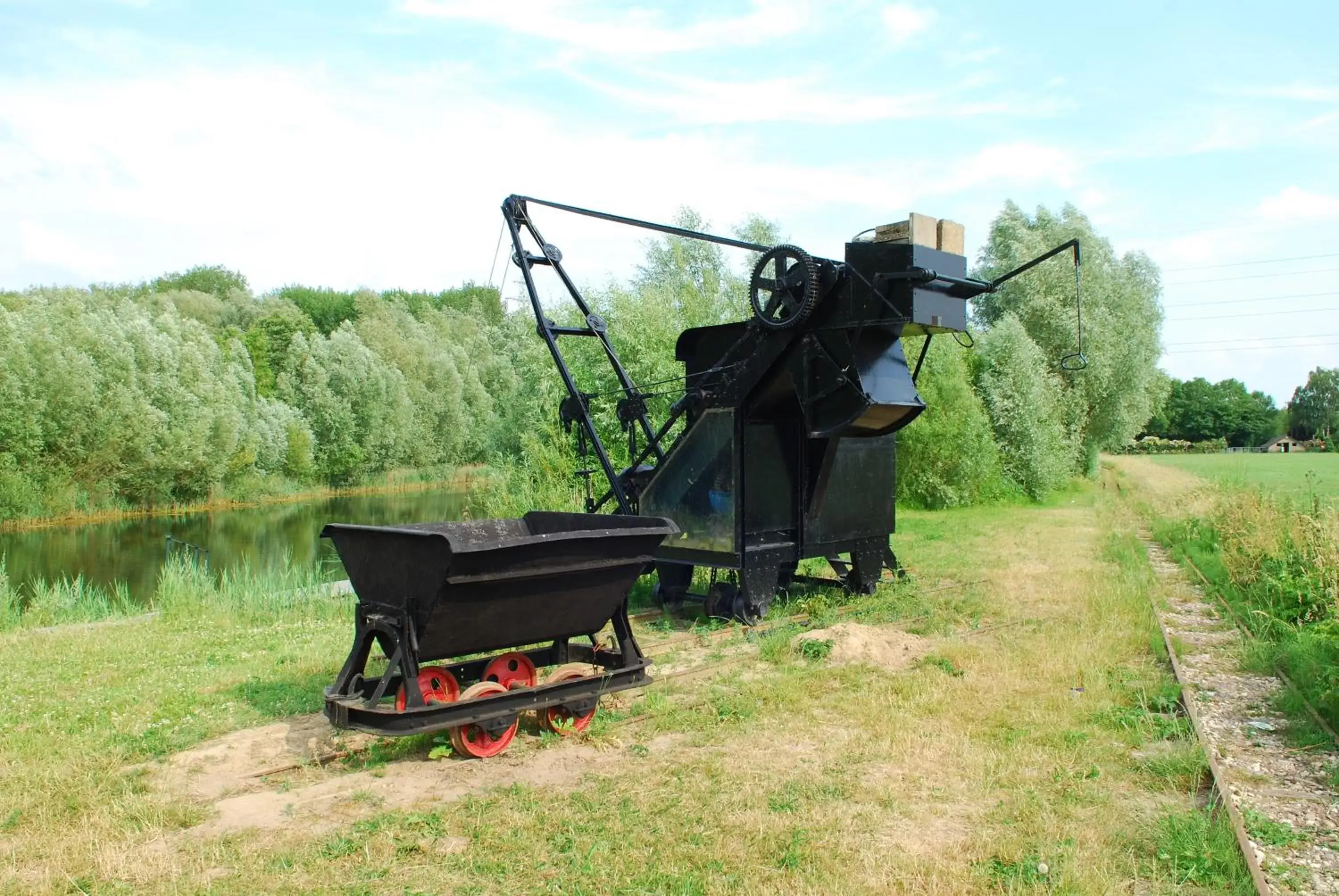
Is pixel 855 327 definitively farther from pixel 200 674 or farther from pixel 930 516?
pixel 930 516

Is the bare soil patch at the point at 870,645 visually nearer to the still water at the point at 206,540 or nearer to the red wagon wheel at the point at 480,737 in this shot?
the red wagon wheel at the point at 480,737

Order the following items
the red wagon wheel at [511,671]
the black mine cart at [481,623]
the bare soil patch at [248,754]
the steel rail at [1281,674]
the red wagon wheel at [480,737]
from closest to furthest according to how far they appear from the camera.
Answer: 1. the bare soil patch at [248,754]
2. the black mine cart at [481,623]
3. the red wagon wheel at [480,737]
4. the steel rail at [1281,674]
5. the red wagon wheel at [511,671]

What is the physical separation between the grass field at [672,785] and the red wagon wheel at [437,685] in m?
0.36

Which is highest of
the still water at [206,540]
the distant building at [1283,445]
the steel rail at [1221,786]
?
the distant building at [1283,445]

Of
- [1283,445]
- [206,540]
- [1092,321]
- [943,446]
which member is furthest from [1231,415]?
[206,540]

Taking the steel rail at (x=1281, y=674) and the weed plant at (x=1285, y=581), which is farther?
the weed plant at (x=1285, y=581)

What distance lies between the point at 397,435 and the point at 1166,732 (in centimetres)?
4183

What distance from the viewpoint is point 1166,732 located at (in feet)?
19.2

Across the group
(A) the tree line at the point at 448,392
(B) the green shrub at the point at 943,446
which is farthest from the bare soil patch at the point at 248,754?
(B) the green shrub at the point at 943,446

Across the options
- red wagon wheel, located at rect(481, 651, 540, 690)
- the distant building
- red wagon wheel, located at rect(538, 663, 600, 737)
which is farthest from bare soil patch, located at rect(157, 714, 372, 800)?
the distant building

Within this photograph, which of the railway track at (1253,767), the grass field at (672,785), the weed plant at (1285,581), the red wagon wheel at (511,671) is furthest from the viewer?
the weed plant at (1285,581)

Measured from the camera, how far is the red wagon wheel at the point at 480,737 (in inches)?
218

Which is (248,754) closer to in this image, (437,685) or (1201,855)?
(437,685)

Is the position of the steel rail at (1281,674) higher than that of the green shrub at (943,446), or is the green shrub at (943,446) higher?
the green shrub at (943,446)
